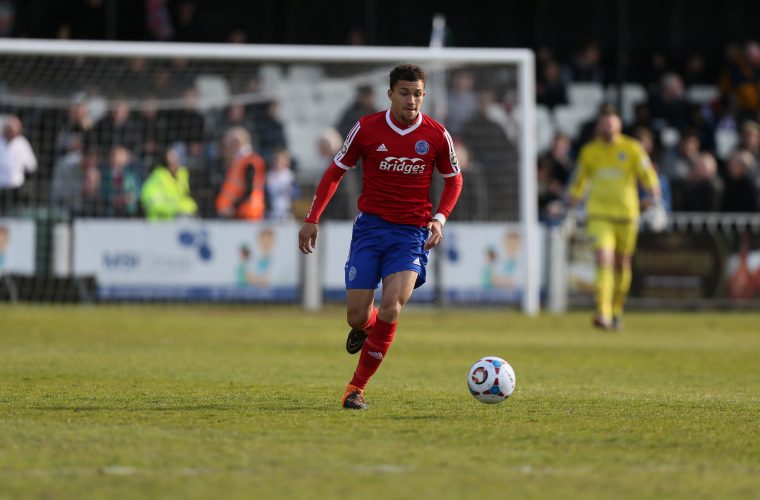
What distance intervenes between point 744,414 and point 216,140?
46.8 feet

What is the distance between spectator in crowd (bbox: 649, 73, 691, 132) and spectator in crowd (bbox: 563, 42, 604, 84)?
4.41 ft

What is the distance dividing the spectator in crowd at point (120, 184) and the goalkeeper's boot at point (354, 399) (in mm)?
12273

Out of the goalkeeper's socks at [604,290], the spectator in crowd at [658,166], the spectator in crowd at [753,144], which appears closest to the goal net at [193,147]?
the spectator in crowd at [658,166]

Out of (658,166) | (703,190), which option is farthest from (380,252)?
(658,166)

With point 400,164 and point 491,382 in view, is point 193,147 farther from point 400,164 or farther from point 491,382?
point 491,382

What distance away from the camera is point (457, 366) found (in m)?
11.3

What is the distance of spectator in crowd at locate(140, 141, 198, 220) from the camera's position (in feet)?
64.7

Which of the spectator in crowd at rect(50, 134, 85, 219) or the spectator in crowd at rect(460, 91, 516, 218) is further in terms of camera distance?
the spectator in crowd at rect(460, 91, 516, 218)

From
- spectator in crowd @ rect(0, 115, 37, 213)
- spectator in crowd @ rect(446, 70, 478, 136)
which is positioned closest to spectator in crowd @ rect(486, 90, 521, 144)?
spectator in crowd @ rect(446, 70, 478, 136)

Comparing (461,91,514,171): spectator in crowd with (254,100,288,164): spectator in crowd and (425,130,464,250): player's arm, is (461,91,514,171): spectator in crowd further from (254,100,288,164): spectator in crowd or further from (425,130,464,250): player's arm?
(425,130,464,250): player's arm

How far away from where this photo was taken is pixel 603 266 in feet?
53.1

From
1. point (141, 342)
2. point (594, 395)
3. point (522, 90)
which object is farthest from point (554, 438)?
point (522, 90)

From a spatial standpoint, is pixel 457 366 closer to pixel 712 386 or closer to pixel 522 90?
pixel 712 386

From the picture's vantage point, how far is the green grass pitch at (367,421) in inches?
208
